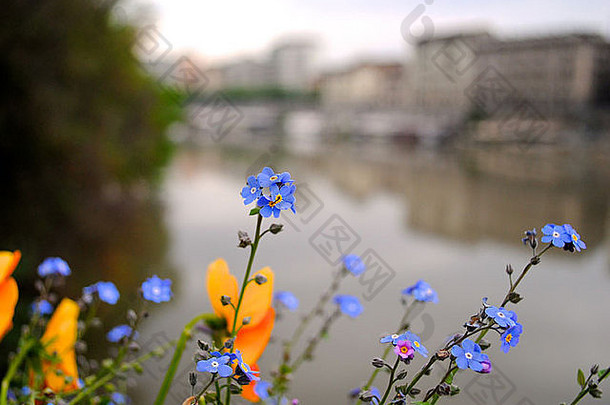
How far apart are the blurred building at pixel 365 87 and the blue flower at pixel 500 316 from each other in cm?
1228

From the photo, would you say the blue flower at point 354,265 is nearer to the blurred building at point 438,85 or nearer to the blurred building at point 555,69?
the blurred building at point 555,69

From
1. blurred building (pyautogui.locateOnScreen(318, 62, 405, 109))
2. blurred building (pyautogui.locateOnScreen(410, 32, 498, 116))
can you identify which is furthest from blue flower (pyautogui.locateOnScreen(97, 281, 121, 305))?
blurred building (pyautogui.locateOnScreen(318, 62, 405, 109))

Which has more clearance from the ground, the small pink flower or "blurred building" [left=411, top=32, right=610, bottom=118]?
"blurred building" [left=411, top=32, right=610, bottom=118]

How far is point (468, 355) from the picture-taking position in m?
0.25

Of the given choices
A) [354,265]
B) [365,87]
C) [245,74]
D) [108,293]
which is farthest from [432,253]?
[245,74]

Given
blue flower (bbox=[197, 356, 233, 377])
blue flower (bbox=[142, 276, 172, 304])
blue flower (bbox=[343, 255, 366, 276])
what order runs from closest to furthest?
blue flower (bbox=[197, 356, 233, 377]) < blue flower (bbox=[142, 276, 172, 304]) < blue flower (bbox=[343, 255, 366, 276])

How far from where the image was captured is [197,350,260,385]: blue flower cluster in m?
0.23

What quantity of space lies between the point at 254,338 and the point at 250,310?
15mm

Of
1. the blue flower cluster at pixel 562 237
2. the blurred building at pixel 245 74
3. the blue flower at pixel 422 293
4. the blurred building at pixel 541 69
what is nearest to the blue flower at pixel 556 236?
the blue flower cluster at pixel 562 237

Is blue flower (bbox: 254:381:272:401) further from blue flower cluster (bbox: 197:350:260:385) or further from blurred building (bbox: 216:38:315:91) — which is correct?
blurred building (bbox: 216:38:315:91)

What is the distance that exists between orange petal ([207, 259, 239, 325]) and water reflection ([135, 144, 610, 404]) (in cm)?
21

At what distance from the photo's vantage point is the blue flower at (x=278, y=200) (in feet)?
0.81

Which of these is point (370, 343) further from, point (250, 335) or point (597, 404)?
point (250, 335)

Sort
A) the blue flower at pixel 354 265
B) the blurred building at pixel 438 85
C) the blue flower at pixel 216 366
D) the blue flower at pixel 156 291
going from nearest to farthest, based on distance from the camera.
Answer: the blue flower at pixel 216 366, the blue flower at pixel 156 291, the blue flower at pixel 354 265, the blurred building at pixel 438 85
